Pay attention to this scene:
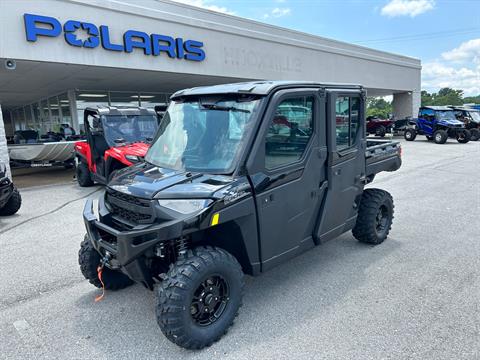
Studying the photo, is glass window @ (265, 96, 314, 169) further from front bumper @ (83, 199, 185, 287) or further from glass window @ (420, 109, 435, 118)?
glass window @ (420, 109, 435, 118)

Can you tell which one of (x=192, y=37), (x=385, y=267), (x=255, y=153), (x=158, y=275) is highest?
(x=192, y=37)

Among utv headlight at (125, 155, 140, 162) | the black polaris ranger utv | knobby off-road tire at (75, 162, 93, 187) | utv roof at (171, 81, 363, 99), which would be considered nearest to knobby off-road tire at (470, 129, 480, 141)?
utv headlight at (125, 155, 140, 162)

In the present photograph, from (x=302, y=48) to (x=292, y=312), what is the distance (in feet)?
58.2

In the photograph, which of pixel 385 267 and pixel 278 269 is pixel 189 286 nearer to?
pixel 278 269

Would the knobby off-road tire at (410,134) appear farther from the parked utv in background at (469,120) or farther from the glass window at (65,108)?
the glass window at (65,108)

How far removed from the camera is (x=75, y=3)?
11.0 metres

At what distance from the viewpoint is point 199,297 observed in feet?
9.39

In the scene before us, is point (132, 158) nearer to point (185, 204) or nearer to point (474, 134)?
point (185, 204)

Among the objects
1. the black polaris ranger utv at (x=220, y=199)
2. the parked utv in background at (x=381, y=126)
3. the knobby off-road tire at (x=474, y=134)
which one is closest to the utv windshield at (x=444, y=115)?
the knobby off-road tire at (x=474, y=134)

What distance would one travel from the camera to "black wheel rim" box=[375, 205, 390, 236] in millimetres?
4951

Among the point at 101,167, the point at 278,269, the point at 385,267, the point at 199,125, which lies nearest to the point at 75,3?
the point at 101,167

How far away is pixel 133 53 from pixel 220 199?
11168 millimetres

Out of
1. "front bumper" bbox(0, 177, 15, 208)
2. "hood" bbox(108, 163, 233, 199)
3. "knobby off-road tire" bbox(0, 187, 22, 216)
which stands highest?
"hood" bbox(108, 163, 233, 199)

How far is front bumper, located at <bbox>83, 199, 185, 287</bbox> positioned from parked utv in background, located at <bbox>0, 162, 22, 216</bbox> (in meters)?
4.52
